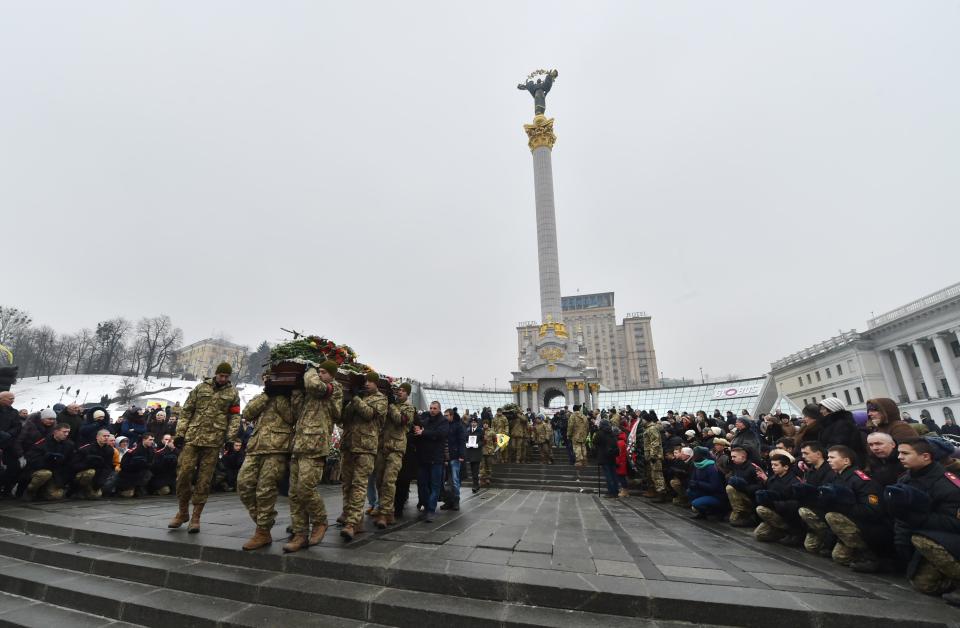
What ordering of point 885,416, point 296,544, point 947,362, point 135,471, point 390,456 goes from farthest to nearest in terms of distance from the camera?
1. point 947,362
2. point 135,471
3. point 390,456
4. point 885,416
5. point 296,544

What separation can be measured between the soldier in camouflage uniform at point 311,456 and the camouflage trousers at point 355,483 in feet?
1.41

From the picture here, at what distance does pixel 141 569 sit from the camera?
155 inches

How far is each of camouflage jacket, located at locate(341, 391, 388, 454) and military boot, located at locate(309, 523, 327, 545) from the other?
92 centimetres

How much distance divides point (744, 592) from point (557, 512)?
445cm

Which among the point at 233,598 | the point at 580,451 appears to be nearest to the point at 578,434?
the point at 580,451

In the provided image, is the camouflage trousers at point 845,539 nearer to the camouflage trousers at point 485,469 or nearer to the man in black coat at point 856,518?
the man in black coat at point 856,518

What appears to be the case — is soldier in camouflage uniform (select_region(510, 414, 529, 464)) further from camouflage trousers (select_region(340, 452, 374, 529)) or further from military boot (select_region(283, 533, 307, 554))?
military boot (select_region(283, 533, 307, 554))

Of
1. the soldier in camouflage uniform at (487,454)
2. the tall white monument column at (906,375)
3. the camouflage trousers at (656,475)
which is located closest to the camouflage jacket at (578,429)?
the soldier in camouflage uniform at (487,454)

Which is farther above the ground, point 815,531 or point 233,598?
point 815,531

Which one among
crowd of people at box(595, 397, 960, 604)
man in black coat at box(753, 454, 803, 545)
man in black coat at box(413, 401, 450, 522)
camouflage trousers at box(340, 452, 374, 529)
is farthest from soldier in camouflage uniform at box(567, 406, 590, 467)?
camouflage trousers at box(340, 452, 374, 529)

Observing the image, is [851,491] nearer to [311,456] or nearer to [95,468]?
[311,456]

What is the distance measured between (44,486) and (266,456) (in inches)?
236

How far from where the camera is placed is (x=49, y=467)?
23.3 feet

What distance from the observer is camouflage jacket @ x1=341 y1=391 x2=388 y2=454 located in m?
5.12
